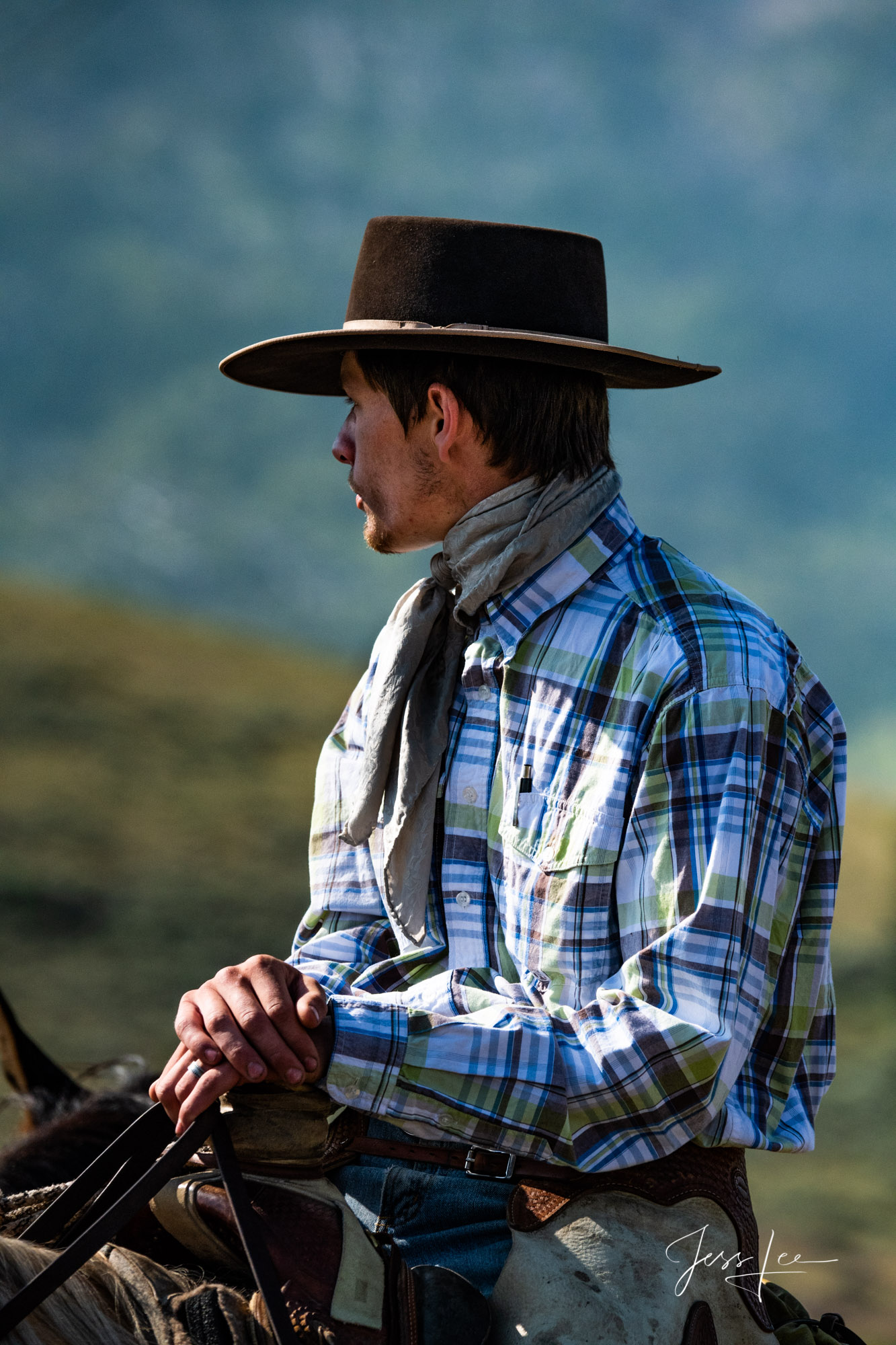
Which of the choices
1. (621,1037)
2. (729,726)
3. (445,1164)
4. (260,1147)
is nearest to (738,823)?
(729,726)

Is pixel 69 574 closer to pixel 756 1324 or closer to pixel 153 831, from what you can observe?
pixel 153 831

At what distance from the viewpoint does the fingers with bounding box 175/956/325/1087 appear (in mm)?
1540

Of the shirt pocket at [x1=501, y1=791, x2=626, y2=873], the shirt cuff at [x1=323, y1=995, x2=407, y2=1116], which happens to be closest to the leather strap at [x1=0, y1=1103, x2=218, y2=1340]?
the shirt cuff at [x1=323, y1=995, x2=407, y2=1116]

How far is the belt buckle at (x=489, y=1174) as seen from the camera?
5.50ft

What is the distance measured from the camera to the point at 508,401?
81.7 inches

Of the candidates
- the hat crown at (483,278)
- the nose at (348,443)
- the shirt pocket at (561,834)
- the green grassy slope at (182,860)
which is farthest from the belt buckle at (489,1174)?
the green grassy slope at (182,860)

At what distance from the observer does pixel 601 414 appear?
2.19 meters

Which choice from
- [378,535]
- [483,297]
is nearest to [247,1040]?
[378,535]

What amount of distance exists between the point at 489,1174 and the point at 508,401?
1126mm

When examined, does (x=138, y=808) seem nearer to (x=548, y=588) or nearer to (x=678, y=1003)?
(x=548, y=588)

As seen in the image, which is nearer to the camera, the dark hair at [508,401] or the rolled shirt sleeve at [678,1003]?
the rolled shirt sleeve at [678,1003]

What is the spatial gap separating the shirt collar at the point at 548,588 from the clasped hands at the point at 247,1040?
650 mm

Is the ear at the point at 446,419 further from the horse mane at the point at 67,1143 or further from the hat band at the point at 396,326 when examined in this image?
the horse mane at the point at 67,1143

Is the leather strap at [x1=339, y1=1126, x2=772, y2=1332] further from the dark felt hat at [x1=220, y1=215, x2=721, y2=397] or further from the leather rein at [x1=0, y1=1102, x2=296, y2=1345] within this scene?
the dark felt hat at [x1=220, y1=215, x2=721, y2=397]
